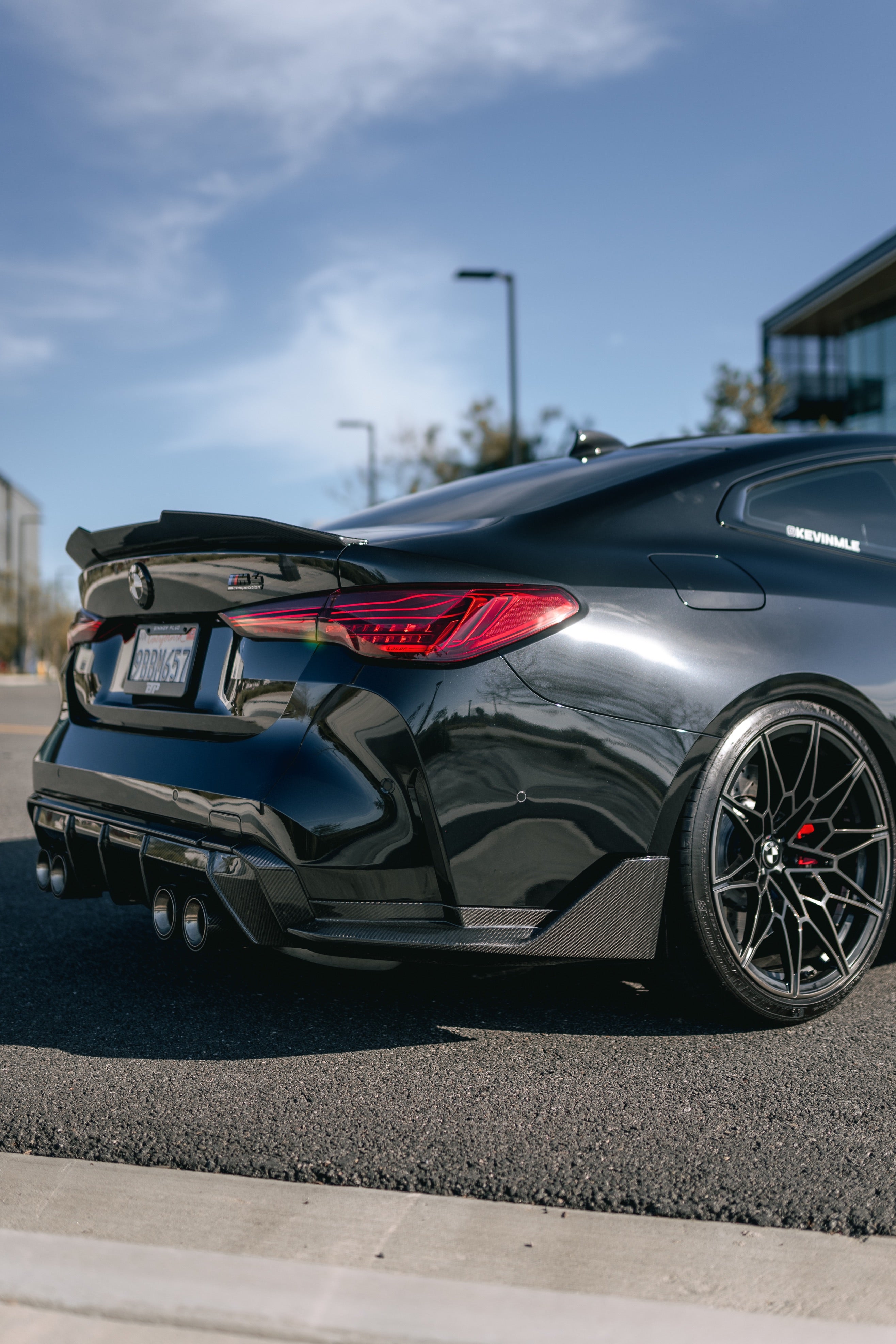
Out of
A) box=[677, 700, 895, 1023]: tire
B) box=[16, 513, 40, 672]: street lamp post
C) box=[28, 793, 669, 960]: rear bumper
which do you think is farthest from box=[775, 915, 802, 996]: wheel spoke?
box=[16, 513, 40, 672]: street lamp post

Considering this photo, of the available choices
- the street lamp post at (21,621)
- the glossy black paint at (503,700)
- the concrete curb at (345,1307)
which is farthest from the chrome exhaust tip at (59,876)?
the street lamp post at (21,621)

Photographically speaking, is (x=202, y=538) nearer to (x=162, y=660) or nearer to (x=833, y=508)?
(x=162, y=660)

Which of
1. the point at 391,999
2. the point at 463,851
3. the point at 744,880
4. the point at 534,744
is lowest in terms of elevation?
the point at 391,999

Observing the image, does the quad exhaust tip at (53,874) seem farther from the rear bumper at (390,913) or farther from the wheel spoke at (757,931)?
the wheel spoke at (757,931)

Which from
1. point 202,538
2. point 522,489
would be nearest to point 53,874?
point 202,538

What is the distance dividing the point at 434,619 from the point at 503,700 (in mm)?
232

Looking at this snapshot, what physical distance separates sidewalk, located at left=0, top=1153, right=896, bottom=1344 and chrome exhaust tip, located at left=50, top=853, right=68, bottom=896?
1.11 metres

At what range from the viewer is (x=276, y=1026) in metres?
3.20

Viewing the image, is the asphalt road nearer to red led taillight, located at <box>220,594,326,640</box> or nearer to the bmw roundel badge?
red led taillight, located at <box>220,594,326,640</box>

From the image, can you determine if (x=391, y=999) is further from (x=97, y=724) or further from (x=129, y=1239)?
(x=129, y=1239)

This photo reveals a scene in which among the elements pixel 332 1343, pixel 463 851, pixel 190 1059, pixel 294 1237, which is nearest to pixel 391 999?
pixel 190 1059

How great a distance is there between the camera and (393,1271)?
6.44 ft

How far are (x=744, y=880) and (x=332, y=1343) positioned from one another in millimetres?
1653

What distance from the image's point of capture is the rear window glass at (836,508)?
3.40 meters
